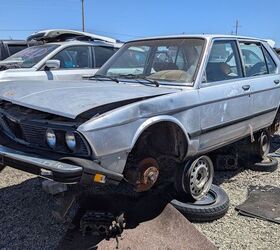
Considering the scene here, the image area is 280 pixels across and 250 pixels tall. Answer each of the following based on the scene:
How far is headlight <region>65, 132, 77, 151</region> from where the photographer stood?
311cm

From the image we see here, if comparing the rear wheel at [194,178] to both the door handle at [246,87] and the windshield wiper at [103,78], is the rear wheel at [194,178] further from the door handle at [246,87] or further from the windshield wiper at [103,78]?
the windshield wiper at [103,78]

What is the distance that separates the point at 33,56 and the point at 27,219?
4.40 meters

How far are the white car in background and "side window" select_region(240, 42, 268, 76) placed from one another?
2943mm

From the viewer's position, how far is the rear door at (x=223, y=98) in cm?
410

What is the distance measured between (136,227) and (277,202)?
1738 mm

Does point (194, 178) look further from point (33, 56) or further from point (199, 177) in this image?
point (33, 56)

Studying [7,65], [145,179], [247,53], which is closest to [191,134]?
[145,179]

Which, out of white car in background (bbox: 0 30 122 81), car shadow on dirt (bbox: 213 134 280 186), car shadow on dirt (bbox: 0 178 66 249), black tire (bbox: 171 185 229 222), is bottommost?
car shadow on dirt (bbox: 213 134 280 186)

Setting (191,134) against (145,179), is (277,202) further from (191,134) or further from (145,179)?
(145,179)

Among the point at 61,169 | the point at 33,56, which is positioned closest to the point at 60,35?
the point at 33,56

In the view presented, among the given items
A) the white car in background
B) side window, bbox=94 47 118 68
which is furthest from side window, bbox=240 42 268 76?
side window, bbox=94 47 118 68

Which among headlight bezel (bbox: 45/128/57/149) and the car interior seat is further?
the car interior seat

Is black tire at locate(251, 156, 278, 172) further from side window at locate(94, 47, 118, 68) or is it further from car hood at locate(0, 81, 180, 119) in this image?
side window at locate(94, 47, 118, 68)

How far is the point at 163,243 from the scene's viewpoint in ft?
11.3
